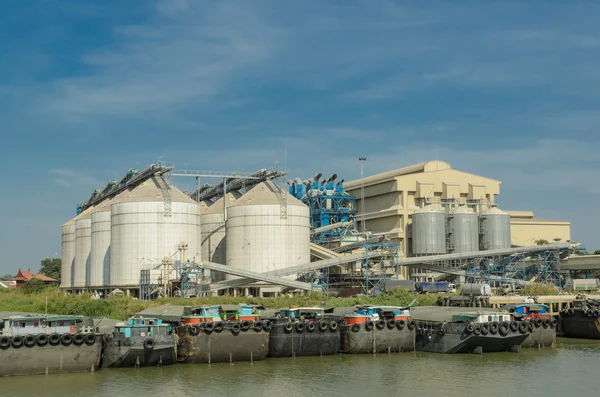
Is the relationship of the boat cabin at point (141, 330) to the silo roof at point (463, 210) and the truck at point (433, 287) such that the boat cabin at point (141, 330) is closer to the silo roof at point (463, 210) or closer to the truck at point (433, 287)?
the truck at point (433, 287)

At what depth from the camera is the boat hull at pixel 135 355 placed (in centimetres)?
5597

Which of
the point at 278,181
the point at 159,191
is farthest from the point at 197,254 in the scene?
the point at 278,181

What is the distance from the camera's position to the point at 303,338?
62094mm

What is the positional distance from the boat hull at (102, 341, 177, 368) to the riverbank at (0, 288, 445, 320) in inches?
1154

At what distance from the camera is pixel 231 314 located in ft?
205

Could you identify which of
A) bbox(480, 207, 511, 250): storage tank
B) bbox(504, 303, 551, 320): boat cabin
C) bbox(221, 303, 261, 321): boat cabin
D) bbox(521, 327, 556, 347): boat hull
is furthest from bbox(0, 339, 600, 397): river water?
bbox(480, 207, 511, 250): storage tank

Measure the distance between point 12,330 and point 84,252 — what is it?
90.6m

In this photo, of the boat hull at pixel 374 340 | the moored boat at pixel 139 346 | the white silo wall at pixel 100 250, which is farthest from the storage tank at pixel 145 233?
the moored boat at pixel 139 346

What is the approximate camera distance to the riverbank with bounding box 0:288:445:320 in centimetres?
8838

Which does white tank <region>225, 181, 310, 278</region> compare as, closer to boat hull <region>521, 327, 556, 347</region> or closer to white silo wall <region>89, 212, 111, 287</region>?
white silo wall <region>89, 212, 111, 287</region>

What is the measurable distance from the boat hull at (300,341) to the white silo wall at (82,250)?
85.6 m

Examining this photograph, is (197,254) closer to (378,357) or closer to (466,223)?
(466,223)

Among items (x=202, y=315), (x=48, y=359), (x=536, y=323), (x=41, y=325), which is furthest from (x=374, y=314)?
(x=41, y=325)

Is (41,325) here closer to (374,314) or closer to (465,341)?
(374,314)
